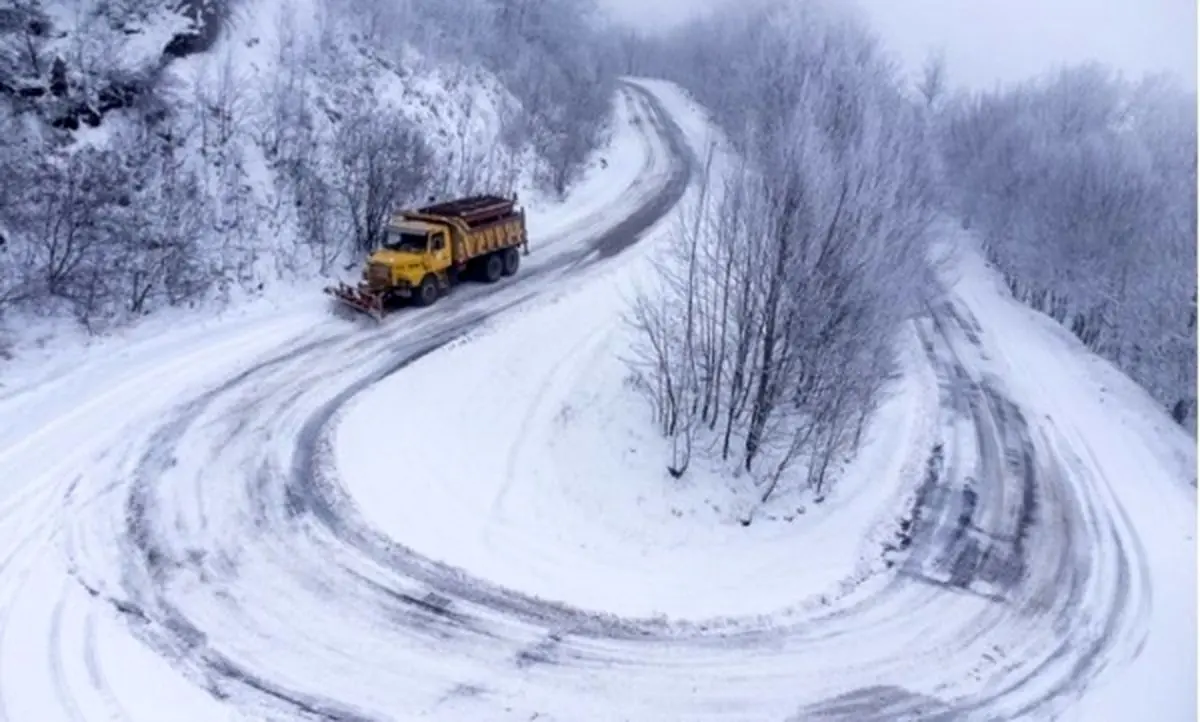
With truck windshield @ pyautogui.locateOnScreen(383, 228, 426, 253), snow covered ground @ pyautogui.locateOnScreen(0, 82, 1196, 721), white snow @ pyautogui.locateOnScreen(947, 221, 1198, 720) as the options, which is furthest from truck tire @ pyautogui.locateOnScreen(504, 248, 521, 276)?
white snow @ pyautogui.locateOnScreen(947, 221, 1198, 720)

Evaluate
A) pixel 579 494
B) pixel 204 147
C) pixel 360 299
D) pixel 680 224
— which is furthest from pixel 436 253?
pixel 579 494

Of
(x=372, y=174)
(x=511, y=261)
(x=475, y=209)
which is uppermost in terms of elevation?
(x=372, y=174)

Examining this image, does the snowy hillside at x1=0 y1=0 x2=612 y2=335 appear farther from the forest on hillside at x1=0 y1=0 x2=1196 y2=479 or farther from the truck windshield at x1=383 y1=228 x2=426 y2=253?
the truck windshield at x1=383 y1=228 x2=426 y2=253

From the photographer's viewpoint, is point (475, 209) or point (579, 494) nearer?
point (579, 494)

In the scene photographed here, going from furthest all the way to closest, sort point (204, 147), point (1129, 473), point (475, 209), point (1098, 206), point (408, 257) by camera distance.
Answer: point (1098, 206)
point (475, 209)
point (204, 147)
point (408, 257)
point (1129, 473)

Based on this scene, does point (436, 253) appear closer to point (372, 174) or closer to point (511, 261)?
point (511, 261)

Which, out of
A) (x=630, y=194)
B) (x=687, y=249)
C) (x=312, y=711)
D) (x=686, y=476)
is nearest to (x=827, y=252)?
(x=687, y=249)

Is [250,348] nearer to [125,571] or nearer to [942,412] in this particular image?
[125,571]
